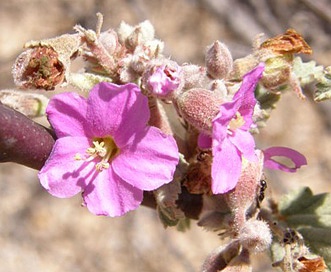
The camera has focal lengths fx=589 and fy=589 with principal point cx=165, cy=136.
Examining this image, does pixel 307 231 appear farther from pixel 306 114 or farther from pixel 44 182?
pixel 306 114

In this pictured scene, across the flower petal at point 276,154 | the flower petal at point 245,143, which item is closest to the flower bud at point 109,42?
the flower petal at point 245,143

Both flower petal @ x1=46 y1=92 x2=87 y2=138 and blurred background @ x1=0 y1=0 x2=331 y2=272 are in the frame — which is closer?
flower petal @ x1=46 y1=92 x2=87 y2=138

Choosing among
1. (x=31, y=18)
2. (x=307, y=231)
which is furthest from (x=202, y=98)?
(x=31, y=18)

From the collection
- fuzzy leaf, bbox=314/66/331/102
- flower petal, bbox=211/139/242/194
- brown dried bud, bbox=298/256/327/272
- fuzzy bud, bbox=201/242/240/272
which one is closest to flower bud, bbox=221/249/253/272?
fuzzy bud, bbox=201/242/240/272

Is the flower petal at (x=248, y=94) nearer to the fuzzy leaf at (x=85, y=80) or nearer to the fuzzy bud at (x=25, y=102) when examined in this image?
the fuzzy leaf at (x=85, y=80)

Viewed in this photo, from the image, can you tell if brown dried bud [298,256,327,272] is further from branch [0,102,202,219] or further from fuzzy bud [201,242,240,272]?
branch [0,102,202,219]

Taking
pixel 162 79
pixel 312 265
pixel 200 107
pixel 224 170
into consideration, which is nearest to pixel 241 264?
pixel 312 265
